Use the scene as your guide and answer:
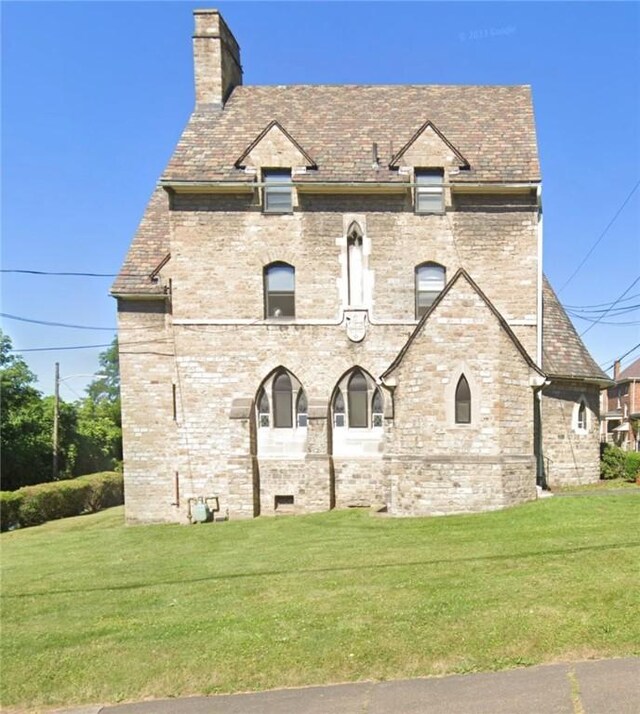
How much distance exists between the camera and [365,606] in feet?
24.3

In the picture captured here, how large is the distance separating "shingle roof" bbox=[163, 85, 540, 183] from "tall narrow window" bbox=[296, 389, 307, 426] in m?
7.36

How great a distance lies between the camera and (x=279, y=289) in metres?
17.7

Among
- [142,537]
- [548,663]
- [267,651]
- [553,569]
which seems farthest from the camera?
[142,537]

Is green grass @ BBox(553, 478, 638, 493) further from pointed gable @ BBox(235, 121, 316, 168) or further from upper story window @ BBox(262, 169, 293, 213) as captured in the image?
pointed gable @ BBox(235, 121, 316, 168)

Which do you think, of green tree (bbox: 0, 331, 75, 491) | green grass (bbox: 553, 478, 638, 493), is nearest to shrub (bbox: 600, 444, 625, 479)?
green grass (bbox: 553, 478, 638, 493)

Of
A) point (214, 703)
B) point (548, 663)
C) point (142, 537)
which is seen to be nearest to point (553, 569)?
point (548, 663)

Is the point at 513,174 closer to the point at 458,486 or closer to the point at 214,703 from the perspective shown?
the point at 458,486

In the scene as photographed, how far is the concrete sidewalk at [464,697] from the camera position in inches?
187

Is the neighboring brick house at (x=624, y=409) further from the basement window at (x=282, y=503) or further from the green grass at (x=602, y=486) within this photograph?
the basement window at (x=282, y=503)

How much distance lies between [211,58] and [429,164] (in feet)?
30.5

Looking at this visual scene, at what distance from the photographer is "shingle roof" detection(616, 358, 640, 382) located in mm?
47706

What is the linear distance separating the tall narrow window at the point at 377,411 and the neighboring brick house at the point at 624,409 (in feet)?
94.3

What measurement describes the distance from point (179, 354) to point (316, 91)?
1213 cm

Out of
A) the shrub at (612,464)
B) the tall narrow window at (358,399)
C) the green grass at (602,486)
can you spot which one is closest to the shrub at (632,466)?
the shrub at (612,464)
